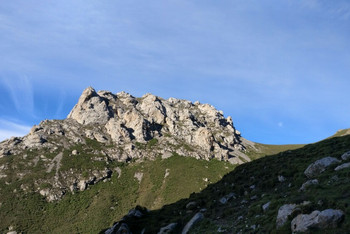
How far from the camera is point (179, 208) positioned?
1617 inches

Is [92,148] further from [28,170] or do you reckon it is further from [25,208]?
[25,208]

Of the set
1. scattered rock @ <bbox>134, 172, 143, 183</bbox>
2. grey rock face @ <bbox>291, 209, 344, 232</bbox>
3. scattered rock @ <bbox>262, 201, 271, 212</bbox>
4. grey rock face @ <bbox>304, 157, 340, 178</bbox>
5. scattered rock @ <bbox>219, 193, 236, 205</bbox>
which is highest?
scattered rock @ <bbox>134, 172, 143, 183</bbox>

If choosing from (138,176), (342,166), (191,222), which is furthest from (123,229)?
(138,176)

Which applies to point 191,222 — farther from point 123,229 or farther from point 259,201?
point 123,229

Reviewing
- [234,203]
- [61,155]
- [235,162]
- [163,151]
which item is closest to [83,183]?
[61,155]

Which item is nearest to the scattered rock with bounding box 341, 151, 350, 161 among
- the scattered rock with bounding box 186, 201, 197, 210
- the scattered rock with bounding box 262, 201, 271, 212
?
the scattered rock with bounding box 262, 201, 271, 212

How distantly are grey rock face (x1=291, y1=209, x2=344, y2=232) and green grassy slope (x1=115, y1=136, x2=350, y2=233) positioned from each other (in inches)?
16.5

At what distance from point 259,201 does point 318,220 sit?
1102 cm

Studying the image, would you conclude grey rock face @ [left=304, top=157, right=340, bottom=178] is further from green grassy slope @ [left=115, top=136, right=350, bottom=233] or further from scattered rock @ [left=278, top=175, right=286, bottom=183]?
scattered rock @ [left=278, top=175, right=286, bottom=183]

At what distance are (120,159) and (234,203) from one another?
156625mm

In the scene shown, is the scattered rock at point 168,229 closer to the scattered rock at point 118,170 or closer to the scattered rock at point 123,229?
the scattered rock at point 123,229

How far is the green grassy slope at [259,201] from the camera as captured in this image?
18713 mm

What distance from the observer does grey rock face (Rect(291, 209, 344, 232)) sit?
15.3 metres

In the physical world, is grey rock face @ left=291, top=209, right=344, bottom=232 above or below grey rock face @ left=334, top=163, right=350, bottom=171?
below
